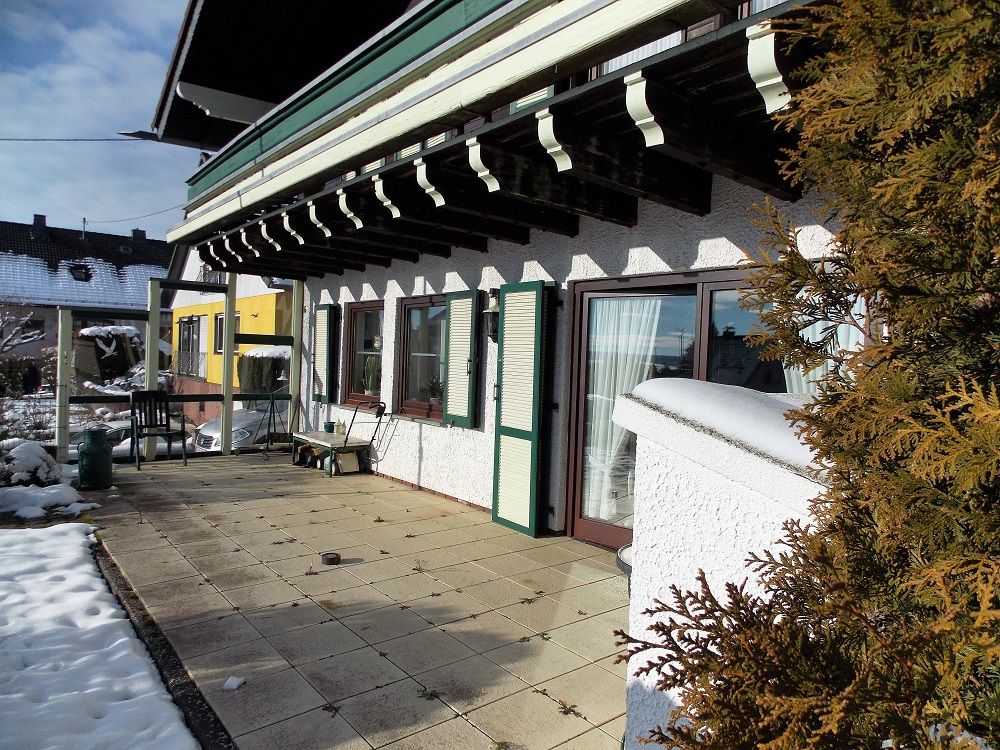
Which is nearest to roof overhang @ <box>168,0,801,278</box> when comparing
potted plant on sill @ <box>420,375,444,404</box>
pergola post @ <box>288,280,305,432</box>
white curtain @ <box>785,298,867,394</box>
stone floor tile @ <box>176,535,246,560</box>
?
white curtain @ <box>785,298,867,394</box>

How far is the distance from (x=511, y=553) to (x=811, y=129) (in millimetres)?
4249

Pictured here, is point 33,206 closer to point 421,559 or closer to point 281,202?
point 281,202

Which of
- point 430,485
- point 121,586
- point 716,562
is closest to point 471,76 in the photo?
point 716,562

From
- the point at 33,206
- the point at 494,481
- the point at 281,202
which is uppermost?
the point at 33,206

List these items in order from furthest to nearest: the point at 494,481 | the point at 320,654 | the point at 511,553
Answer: the point at 494,481 → the point at 511,553 → the point at 320,654

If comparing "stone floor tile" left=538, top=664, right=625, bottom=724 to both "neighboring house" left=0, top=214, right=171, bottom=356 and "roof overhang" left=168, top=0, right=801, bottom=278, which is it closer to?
"roof overhang" left=168, top=0, right=801, bottom=278

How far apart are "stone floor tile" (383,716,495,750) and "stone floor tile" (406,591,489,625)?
1056mm

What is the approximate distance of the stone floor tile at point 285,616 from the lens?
3.66 m

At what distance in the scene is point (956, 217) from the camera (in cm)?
114

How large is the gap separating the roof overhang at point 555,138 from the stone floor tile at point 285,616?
2833mm

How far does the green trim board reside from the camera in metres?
8.96

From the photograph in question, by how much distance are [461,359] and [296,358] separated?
14.2 feet

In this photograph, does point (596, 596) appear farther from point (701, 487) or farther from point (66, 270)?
point (66, 270)

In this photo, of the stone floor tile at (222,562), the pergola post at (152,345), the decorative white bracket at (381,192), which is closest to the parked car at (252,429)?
the pergola post at (152,345)
